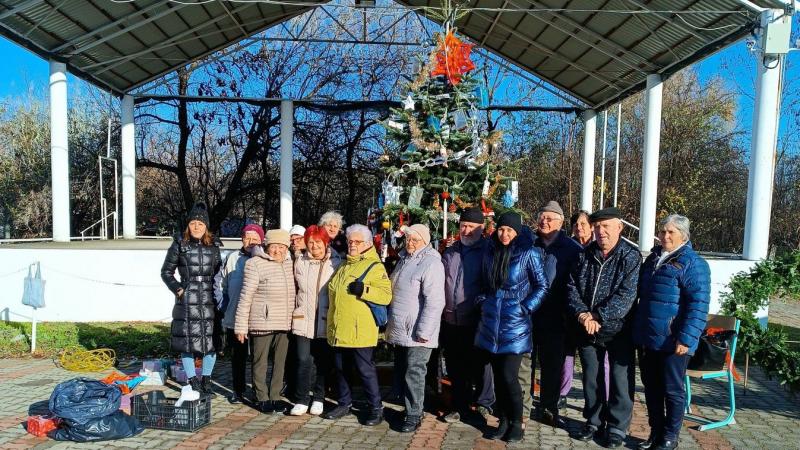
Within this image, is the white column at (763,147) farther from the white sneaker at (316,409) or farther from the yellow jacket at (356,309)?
the white sneaker at (316,409)

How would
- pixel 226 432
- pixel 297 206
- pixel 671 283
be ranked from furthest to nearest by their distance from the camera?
1. pixel 297 206
2. pixel 226 432
3. pixel 671 283

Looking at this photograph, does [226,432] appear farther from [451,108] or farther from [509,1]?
[509,1]

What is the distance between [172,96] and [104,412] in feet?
45.7

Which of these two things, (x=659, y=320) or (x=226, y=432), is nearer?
(x=659, y=320)

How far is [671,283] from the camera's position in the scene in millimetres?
3969

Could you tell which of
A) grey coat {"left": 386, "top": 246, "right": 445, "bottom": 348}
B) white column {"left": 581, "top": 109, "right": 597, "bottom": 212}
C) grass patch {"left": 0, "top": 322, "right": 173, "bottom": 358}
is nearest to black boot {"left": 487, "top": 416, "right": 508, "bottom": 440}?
grey coat {"left": 386, "top": 246, "right": 445, "bottom": 348}

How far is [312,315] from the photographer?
4.89 metres

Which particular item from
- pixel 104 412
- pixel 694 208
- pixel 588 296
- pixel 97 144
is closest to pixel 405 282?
pixel 588 296

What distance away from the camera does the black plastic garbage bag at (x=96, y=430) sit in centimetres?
428

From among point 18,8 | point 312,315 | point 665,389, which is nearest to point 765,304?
point 665,389

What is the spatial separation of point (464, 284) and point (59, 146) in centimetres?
1064

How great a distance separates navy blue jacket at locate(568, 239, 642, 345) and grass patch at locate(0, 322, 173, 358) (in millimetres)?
5421

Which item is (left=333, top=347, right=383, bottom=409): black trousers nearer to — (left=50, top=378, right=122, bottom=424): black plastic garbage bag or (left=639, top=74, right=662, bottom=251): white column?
(left=50, top=378, right=122, bottom=424): black plastic garbage bag

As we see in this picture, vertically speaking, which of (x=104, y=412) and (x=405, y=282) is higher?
(x=405, y=282)
